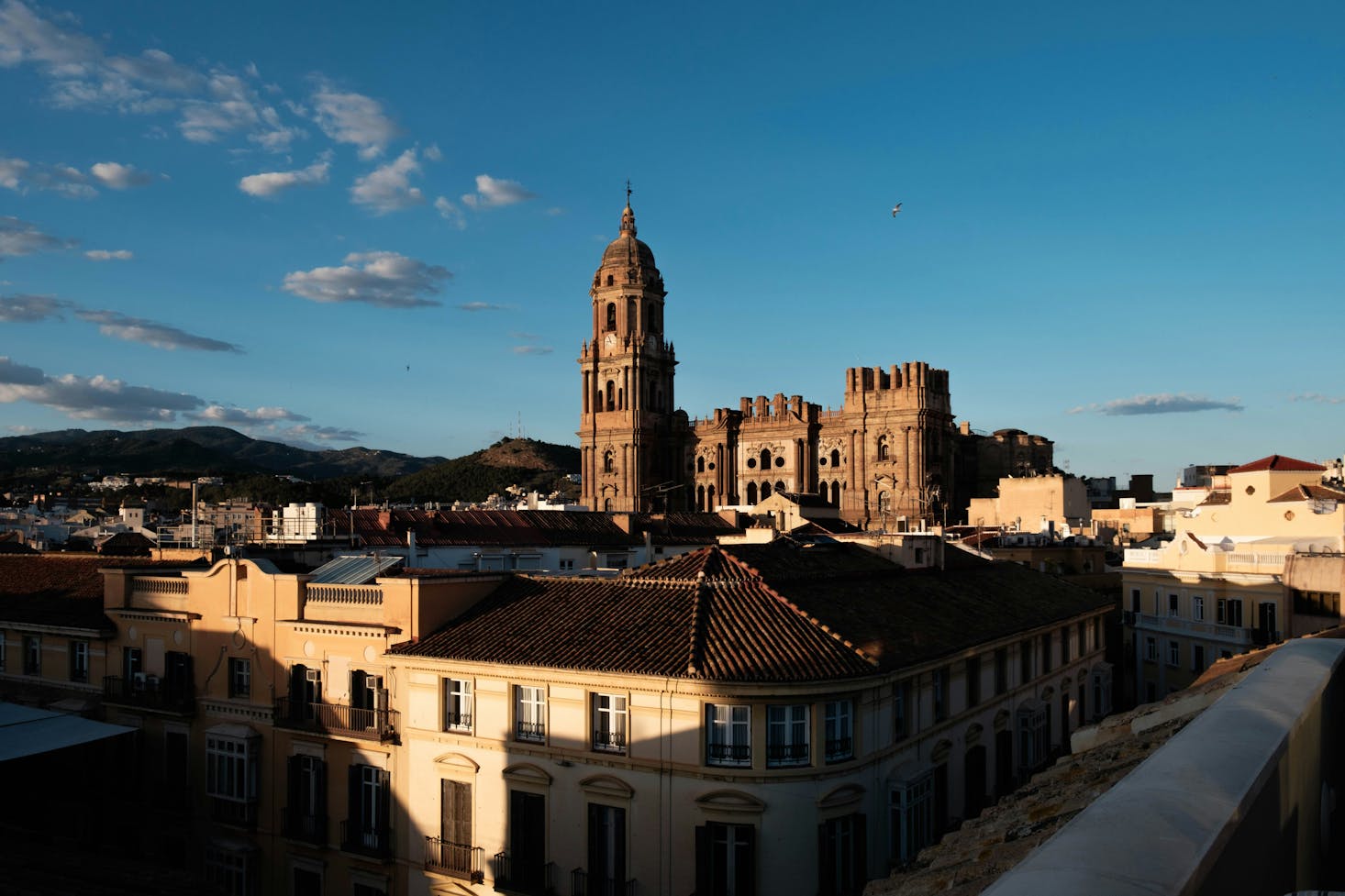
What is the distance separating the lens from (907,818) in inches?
752

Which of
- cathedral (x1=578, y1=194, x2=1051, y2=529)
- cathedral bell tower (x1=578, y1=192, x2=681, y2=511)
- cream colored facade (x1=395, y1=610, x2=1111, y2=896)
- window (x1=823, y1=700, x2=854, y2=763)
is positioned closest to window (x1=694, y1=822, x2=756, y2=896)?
cream colored facade (x1=395, y1=610, x2=1111, y2=896)

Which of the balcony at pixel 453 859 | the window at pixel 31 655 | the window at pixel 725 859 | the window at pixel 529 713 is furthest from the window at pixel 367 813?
the window at pixel 31 655

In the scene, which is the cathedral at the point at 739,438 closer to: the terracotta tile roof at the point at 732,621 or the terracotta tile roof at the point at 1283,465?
the terracotta tile roof at the point at 1283,465

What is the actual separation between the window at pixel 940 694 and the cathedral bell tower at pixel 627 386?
234 ft

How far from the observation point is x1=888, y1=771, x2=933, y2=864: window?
18.8 meters

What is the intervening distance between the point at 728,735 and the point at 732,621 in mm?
2753

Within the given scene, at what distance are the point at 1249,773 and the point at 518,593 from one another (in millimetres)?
20578

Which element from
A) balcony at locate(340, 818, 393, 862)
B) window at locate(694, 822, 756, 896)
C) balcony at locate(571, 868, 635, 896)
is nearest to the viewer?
window at locate(694, 822, 756, 896)

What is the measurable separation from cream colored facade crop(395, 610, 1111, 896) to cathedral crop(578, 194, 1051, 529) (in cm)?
6628

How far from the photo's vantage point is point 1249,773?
4.09m

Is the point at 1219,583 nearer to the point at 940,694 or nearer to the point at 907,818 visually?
the point at 940,694

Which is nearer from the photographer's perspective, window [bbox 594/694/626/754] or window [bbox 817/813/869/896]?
window [bbox 817/813/869/896]

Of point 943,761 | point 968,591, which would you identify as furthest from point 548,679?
point 968,591

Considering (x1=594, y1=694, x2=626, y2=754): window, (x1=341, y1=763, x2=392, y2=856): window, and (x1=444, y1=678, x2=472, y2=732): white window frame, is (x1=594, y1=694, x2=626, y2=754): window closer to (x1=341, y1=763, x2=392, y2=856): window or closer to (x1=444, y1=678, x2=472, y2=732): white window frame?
(x1=444, y1=678, x2=472, y2=732): white window frame
